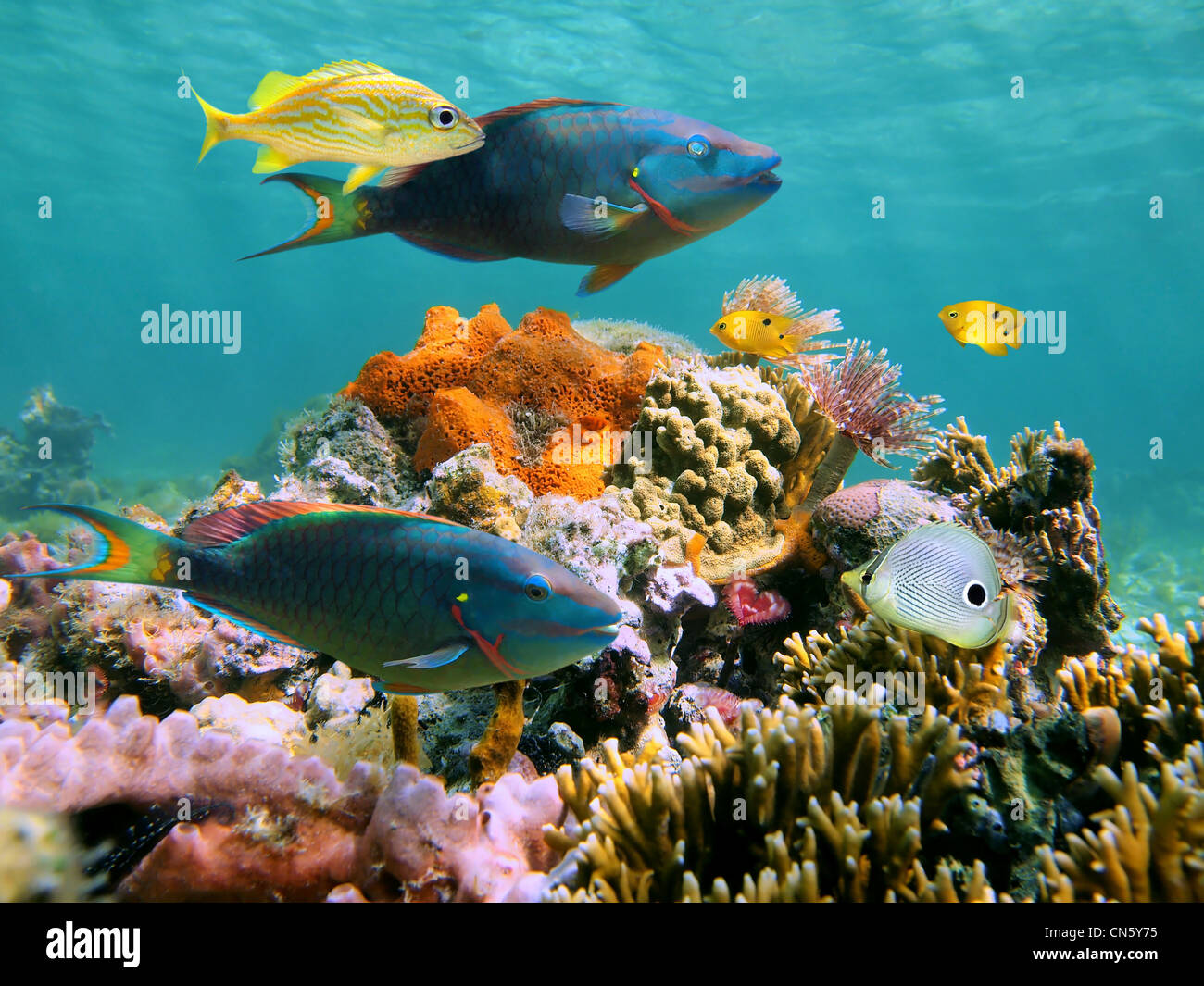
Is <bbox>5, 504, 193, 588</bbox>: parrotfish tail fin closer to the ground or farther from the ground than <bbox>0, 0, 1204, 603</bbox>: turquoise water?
closer to the ground

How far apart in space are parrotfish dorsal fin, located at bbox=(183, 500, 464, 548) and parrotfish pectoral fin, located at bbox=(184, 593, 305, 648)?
0.53ft

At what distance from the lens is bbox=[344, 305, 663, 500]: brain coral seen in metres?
4.15

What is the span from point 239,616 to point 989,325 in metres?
5.99

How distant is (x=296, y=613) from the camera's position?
1.74 meters

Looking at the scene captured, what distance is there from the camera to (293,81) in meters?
2.32

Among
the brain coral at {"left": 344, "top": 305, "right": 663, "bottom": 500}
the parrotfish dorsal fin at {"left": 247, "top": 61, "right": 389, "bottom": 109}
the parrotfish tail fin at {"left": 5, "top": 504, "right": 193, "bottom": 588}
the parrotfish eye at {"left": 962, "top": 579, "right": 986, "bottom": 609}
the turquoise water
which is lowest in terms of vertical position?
the parrotfish eye at {"left": 962, "top": 579, "right": 986, "bottom": 609}

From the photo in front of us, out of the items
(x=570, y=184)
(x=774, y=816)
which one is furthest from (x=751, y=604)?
(x=570, y=184)

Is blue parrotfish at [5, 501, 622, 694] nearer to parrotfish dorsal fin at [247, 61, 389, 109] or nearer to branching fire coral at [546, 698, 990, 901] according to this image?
branching fire coral at [546, 698, 990, 901]

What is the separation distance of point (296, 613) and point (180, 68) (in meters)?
45.0

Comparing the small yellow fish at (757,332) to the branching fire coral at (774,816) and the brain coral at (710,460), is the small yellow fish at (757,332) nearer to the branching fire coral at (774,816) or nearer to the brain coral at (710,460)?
the brain coral at (710,460)

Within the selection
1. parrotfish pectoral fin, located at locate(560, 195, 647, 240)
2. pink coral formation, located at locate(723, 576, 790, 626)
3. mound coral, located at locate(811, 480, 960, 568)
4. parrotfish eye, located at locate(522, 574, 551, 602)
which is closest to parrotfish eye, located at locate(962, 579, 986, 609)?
mound coral, located at locate(811, 480, 960, 568)

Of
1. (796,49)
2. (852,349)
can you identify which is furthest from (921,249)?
(852,349)

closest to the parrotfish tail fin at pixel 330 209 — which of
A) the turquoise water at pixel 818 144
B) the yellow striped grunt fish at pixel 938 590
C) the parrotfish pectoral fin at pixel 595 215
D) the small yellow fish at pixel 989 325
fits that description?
the turquoise water at pixel 818 144
